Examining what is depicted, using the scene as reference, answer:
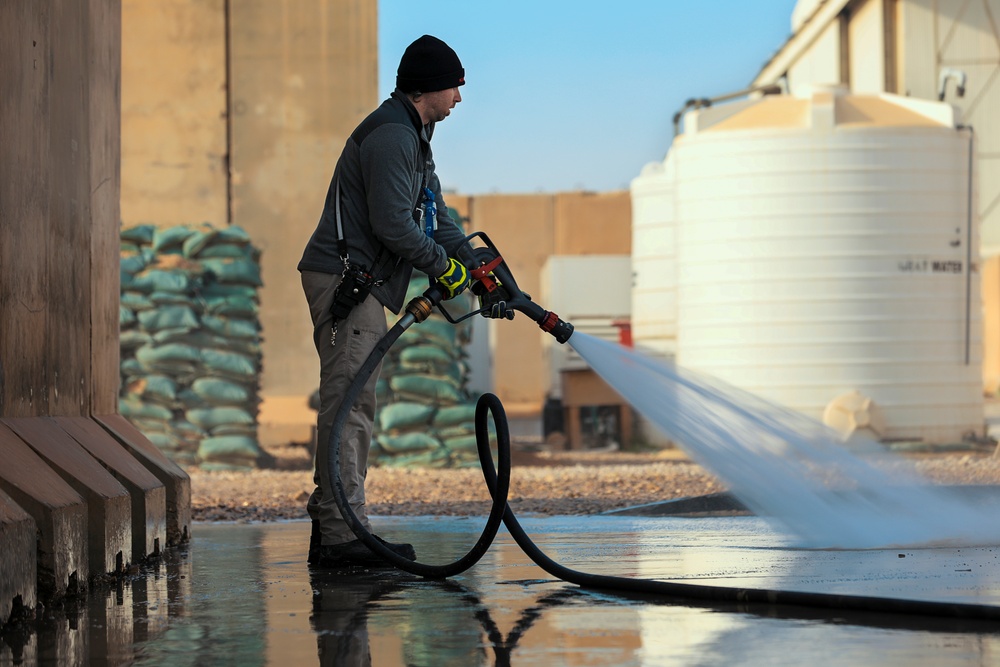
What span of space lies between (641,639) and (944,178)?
43.0ft

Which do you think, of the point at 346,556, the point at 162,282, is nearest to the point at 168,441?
the point at 162,282

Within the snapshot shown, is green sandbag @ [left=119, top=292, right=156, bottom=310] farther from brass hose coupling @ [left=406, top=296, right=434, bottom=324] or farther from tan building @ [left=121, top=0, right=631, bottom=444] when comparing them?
brass hose coupling @ [left=406, top=296, right=434, bottom=324]

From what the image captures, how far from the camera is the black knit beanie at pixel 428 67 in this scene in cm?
485

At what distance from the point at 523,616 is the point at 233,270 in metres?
11.2

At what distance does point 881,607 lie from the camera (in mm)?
3338

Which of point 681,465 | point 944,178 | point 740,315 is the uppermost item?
point 944,178

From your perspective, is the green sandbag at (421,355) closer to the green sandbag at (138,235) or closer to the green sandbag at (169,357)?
the green sandbag at (169,357)

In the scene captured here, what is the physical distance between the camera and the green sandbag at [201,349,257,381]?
13867 millimetres

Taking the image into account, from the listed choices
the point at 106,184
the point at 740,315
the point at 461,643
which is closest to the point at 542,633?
the point at 461,643

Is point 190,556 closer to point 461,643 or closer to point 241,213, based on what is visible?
point 461,643

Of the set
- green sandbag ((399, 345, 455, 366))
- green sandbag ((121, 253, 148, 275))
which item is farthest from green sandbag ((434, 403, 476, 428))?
green sandbag ((121, 253, 148, 275))

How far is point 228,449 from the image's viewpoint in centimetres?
1388

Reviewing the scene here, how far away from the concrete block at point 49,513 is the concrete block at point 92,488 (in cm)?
9

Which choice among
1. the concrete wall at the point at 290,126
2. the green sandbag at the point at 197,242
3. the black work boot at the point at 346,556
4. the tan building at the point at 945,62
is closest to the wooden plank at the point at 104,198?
the black work boot at the point at 346,556
